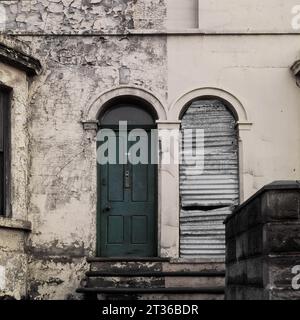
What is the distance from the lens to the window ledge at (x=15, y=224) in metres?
10.7

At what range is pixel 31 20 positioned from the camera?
1199 centimetres

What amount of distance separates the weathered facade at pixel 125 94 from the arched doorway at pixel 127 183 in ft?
0.64

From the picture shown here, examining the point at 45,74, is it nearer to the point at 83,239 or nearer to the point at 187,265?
the point at 83,239

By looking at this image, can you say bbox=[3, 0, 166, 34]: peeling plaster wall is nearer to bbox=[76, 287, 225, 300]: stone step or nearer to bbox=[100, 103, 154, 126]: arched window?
bbox=[100, 103, 154, 126]: arched window

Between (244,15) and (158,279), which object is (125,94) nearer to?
(244,15)

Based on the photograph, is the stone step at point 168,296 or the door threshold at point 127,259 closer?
the stone step at point 168,296

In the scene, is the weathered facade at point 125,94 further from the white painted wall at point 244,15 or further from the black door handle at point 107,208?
the black door handle at point 107,208

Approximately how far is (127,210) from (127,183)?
1.46ft

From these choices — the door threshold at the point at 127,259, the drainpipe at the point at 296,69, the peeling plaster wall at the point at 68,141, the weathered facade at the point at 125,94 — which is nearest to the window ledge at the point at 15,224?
the weathered facade at the point at 125,94

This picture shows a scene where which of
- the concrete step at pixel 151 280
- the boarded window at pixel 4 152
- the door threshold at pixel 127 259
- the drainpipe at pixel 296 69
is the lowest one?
the concrete step at pixel 151 280

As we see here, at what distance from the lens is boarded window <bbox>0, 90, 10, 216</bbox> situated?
1117 centimetres

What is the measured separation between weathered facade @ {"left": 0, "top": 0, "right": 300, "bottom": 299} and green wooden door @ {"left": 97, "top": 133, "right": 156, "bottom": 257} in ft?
0.65

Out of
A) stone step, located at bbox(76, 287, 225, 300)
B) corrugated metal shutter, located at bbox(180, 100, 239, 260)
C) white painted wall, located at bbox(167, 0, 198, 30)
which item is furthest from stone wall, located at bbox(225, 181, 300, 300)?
white painted wall, located at bbox(167, 0, 198, 30)

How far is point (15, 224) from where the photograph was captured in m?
11.0
